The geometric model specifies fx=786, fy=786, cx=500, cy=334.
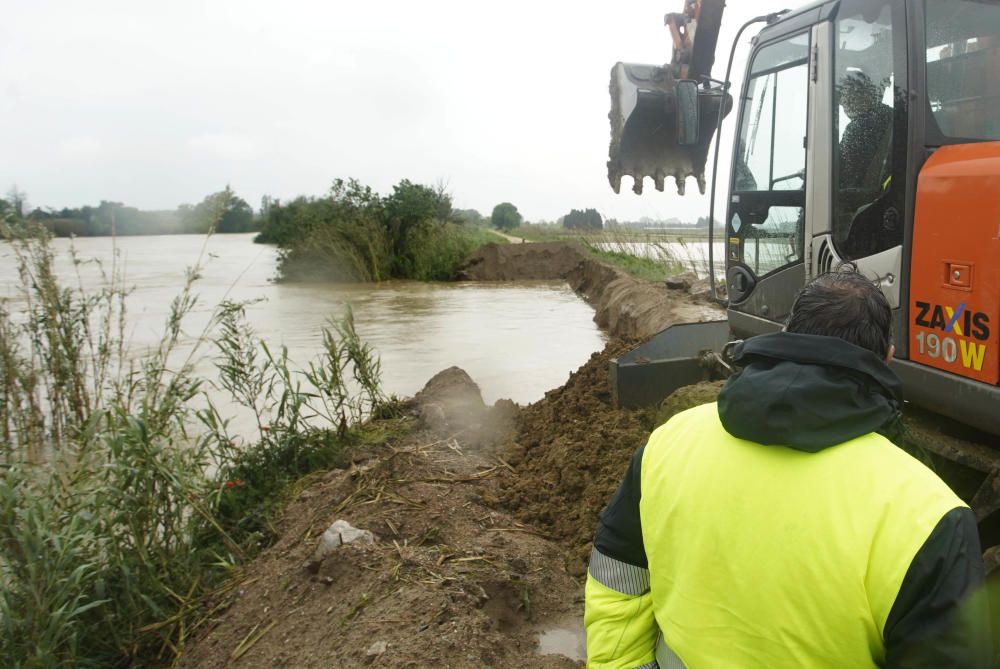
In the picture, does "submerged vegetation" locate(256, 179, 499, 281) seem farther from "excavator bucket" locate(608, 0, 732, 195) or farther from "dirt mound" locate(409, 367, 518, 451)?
"excavator bucket" locate(608, 0, 732, 195)

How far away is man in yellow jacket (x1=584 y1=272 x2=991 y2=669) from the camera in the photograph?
1289mm

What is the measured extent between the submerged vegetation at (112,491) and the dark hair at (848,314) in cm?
338

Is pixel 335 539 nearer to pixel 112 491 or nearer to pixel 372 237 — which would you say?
pixel 112 491

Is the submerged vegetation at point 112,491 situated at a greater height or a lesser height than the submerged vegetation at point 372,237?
lesser

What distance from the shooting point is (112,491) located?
4.25 meters

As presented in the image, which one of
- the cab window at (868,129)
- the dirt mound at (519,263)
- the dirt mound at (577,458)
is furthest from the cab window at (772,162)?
the dirt mound at (519,263)

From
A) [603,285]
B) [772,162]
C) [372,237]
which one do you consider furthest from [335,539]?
[372,237]

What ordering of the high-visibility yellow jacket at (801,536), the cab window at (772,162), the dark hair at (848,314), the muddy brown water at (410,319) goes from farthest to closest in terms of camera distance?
the muddy brown water at (410,319), the cab window at (772,162), the dark hair at (848,314), the high-visibility yellow jacket at (801,536)

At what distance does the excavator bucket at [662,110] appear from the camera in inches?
209

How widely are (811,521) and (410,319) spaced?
16.8 meters

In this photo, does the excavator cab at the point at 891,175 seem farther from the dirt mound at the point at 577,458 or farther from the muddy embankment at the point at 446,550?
the muddy embankment at the point at 446,550

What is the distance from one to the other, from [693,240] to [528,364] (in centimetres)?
739

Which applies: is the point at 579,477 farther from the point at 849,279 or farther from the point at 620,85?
the point at 849,279

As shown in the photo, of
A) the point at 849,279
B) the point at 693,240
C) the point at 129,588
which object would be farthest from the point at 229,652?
the point at 693,240
